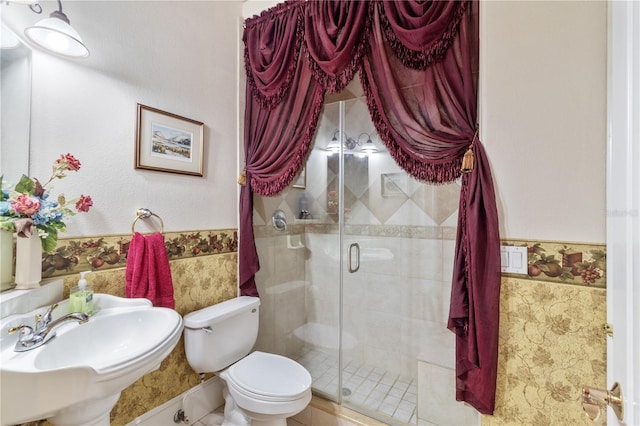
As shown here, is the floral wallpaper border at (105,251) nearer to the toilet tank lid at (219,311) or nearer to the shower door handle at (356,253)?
the toilet tank lid at (219,311)

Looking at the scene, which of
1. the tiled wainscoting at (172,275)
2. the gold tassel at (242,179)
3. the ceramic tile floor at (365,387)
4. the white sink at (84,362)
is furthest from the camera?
the gold tassel at (242,179)

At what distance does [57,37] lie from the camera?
1.14 metres

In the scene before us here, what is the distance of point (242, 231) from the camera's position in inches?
79.0

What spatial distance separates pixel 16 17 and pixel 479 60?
202cm

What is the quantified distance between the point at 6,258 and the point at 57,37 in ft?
3.03

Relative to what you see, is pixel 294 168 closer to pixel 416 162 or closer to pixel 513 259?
pixel 416 162

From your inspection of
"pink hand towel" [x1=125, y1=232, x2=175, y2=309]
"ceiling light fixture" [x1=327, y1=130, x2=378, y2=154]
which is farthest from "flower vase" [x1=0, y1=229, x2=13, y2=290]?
"ceiling light fixture" [x1=327, y1=130, x2=378, y2=154]

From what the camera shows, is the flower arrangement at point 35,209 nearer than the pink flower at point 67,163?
Yes

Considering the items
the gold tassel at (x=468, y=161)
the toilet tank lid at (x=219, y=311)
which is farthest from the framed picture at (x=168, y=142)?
the gold tassel at (x=468, y=161)

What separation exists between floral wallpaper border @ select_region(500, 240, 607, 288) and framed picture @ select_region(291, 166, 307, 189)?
133 cm

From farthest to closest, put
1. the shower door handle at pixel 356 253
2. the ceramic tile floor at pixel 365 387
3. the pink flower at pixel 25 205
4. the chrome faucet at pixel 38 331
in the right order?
the shower door handle at pixel 356 253 < the ceramic tile floor at pixel 365 387 < the pink flower at pixel 25 205 < the chrome faucet at pixel 38 331

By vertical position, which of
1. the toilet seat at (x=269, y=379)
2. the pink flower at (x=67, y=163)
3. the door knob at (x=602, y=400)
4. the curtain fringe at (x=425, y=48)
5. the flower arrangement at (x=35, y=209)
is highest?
the curtain fringe at (x=425, y=48)

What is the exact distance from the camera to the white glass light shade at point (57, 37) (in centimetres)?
106

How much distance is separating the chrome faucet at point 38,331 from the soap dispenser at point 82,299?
76mm
